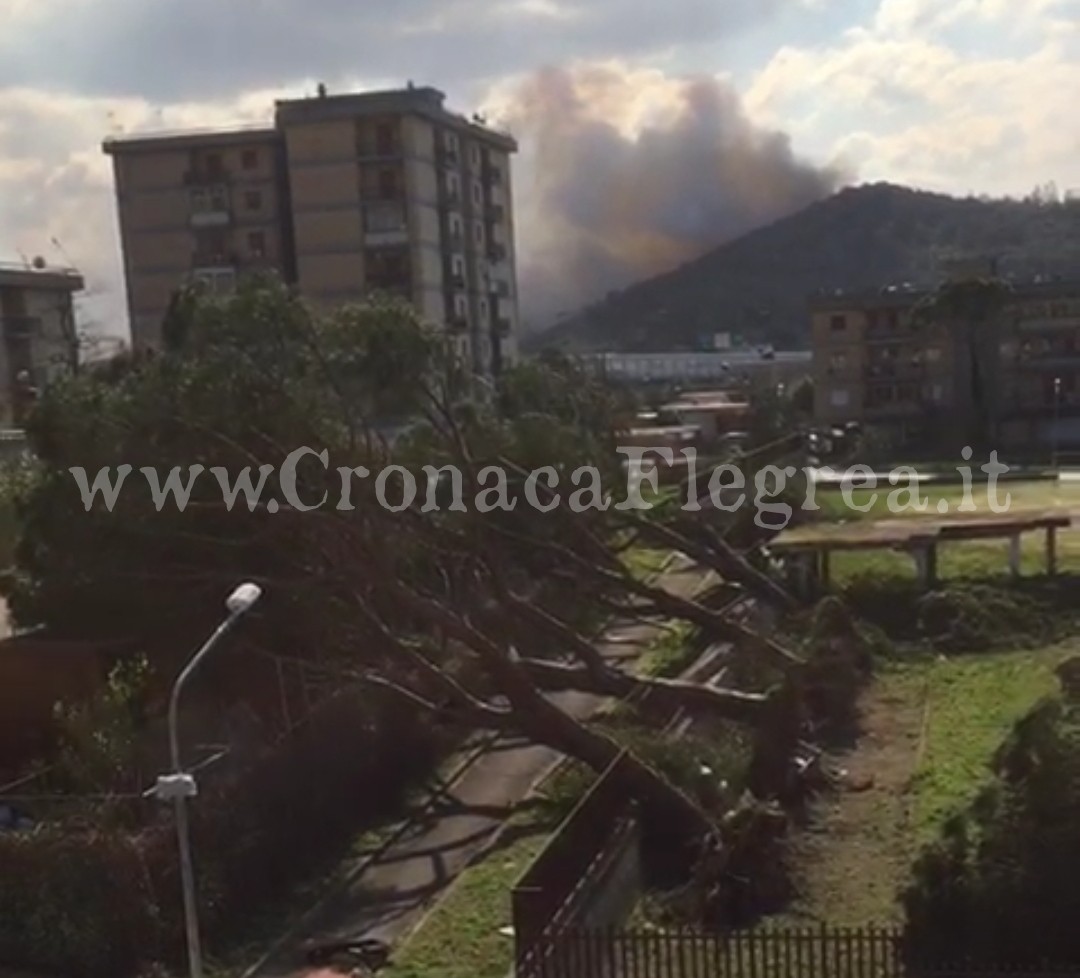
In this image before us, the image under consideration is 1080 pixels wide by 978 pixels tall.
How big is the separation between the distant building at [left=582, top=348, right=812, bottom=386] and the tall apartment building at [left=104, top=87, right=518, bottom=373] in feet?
99.8

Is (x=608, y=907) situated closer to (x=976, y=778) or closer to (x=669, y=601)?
(x=976, y=778)

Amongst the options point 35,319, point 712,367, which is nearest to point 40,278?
point 35,319

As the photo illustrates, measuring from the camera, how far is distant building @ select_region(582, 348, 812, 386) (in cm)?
8144

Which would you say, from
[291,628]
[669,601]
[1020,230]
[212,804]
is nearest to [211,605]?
[291,628]

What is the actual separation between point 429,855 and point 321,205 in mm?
33956

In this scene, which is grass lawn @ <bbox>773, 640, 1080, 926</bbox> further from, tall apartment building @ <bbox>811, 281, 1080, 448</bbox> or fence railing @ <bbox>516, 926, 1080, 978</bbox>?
tall apartment building @ <bbox>811, 281, 1080, 448</bbox>

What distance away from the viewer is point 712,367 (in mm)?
94625

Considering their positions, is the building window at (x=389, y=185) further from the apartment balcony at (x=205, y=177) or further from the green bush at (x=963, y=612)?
the green bush at (x=963, y=612)

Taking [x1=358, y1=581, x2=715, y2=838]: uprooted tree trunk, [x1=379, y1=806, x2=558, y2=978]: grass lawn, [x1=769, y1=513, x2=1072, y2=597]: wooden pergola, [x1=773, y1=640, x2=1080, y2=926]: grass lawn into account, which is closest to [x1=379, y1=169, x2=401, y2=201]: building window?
[x1=769, y1=513, x2=1072, y2=597]: wooden pergola

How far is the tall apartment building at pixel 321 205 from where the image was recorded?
46.4 meters

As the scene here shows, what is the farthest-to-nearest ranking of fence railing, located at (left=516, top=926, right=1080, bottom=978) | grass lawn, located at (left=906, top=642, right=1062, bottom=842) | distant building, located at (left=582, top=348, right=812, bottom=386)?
distant building, located at (left=582, top=348, right=812, bottom=386)
grass lawn, located at (left=906, top=642, right=1062, bottom=842)
fence railing, located at (left=516, top=926, right=1080, bottom=978)

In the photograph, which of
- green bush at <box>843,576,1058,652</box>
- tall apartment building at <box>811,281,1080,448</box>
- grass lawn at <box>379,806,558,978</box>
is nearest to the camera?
grass lawn at <box>379,806,558,978</box>

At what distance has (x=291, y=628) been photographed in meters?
16.6

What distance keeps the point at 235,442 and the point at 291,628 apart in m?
2.36
